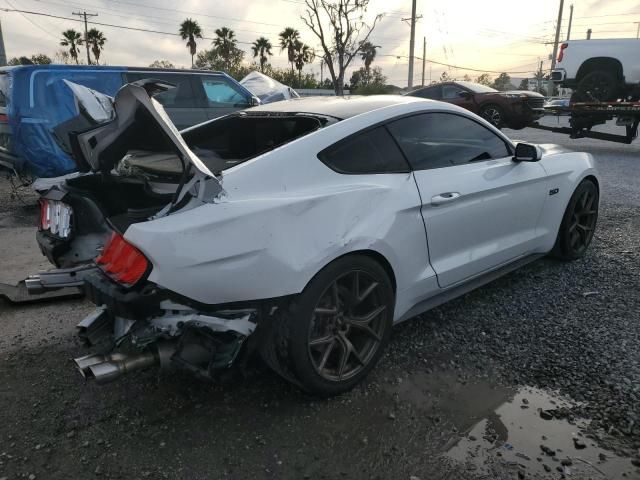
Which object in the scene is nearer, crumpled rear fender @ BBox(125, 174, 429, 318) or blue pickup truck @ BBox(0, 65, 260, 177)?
crumpled rear fender @ BBox(125, 174, 429, 318)

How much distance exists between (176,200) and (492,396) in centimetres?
189

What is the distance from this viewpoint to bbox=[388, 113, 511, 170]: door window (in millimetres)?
3084

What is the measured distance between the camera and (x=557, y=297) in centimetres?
388

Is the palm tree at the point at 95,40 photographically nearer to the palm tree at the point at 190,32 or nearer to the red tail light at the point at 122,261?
the palm tree at the point at 190,32

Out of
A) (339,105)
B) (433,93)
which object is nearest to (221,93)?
(339,105)

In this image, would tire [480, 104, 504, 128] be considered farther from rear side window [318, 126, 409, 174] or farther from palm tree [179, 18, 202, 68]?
palm tree [179, 18, 202, 68]

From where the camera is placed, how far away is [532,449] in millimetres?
2299

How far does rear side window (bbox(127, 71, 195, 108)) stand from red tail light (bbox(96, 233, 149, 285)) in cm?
676

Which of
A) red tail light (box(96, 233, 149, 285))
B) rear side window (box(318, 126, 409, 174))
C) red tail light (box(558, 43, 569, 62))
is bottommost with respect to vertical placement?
red tail light (box(96, 233, 149, 285))

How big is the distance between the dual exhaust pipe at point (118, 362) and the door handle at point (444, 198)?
1653 millimetres

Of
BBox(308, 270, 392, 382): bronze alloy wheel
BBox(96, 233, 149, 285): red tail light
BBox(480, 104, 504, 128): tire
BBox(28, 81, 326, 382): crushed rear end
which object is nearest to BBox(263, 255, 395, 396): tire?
BBox(308, 270, 392, 382): bronze alloy wheel

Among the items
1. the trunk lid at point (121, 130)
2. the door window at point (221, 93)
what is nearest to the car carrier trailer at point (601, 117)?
the door window at point (221, 93)

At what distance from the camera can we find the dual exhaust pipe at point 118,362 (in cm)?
215

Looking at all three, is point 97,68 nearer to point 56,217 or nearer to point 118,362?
point 56,217
